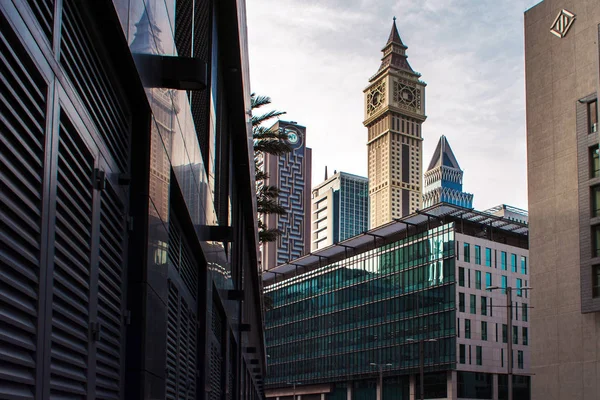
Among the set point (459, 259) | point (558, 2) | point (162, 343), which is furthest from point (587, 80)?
point (162, 343)

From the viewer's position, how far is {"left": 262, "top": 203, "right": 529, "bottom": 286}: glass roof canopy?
8938 cm

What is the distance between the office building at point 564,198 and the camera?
177 ft

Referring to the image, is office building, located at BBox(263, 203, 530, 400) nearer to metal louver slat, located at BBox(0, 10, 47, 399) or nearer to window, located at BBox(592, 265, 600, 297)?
window, located at BBox(592, 265, 600, 297)

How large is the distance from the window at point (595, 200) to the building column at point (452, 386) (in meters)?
35.3

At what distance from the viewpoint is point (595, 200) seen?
54.6 metres

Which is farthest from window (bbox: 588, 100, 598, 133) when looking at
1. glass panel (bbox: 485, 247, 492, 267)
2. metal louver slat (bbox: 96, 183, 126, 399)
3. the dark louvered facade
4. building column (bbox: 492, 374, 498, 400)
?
metal louver slat (bbox: 96, 183, 126, 399)

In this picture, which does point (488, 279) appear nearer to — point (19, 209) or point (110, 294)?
point (110, 294)

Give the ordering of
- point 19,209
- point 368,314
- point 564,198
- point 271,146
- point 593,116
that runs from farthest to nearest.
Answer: point 368,314, point 564,198, point 593,116, point 271,146, point 19,209

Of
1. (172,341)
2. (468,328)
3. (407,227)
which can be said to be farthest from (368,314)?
(172,341)

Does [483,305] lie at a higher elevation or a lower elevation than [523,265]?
lower

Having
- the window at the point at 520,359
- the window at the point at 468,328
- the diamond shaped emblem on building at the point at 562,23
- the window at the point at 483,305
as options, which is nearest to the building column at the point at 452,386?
the window at the point at 468,328

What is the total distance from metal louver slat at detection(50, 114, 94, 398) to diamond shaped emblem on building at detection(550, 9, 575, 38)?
57829 mm

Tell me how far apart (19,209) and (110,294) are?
2.27m

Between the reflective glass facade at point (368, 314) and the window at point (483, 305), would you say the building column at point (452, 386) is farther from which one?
the window at point (483, 305)
